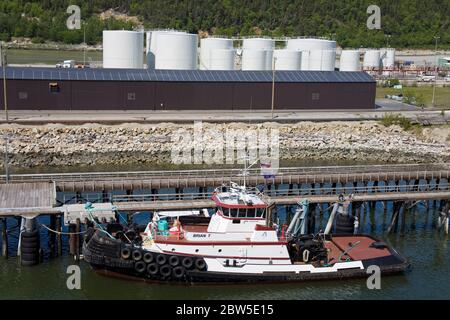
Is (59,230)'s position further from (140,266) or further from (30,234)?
(140,266)

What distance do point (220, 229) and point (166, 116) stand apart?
4076 cm

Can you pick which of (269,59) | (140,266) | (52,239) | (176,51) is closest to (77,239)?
(52,239)

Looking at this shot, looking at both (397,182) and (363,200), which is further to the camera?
(397,182)

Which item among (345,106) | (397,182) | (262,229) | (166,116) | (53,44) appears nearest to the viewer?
(262,229)

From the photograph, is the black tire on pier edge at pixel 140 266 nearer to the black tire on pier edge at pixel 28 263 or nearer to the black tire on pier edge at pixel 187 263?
the black tire on pier edge at pixel 187 263

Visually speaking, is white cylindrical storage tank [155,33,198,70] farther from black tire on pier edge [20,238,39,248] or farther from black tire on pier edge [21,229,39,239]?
black tire on pier edge [20,238,39,248]

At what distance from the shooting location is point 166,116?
7981 cm

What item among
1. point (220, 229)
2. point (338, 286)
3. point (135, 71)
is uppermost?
point (135, 71)

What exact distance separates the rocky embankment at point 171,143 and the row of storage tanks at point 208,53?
56.5 feet

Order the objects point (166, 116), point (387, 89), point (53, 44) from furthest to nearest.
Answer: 1. point (53, 44)
2. point (387, 89)
3. point (166, 116)

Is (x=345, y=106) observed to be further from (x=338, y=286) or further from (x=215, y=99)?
(x=338, y=286)

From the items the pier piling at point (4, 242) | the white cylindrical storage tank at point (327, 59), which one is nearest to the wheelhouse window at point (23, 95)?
the pier piling at point (4, 242)

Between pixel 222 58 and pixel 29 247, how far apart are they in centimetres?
6216

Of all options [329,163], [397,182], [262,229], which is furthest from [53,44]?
[262,229]
